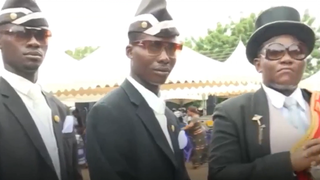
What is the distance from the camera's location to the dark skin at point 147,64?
143cm

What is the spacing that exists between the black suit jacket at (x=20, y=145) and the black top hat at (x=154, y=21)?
462mm

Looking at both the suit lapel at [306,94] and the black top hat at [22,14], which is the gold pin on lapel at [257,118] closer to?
the suit lapel at [306,94]

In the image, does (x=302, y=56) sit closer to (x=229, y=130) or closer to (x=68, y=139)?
(x=229, y=130)

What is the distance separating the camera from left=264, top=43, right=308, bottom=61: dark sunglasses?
140 centimetres

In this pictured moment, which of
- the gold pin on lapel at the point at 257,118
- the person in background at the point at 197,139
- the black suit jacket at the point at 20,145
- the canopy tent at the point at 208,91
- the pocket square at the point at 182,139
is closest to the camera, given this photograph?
the black suit jacket at the point at 20,145

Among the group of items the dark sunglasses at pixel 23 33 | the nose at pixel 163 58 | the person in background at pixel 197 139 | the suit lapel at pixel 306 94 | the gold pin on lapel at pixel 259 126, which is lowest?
the person in background at pixel 197 139

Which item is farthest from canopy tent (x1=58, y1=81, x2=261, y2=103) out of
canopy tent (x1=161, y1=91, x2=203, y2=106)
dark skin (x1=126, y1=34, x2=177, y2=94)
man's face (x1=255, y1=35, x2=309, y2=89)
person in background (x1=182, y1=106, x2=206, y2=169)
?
man's face (x1=255, y1=35, x2=309, y2=89)

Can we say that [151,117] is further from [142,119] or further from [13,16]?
[13,16]

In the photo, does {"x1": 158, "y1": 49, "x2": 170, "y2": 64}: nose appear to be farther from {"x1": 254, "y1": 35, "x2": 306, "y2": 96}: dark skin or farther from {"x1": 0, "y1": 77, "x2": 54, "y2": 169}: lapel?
{"x1": 0, "y1": 77, "x2": 54, "y2": 169}: lapel

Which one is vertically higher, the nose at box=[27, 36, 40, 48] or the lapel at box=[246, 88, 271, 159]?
the nose at box=[27, 36, 40, 48]

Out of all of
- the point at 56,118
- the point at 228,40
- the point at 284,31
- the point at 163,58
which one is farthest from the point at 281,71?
the point at 228,40

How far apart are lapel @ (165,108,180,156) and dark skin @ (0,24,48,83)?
0.50m

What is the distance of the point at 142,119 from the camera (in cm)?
142

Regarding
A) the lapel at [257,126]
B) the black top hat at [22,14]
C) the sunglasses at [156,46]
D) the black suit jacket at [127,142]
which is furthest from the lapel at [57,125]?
the lapel at [257,126]
